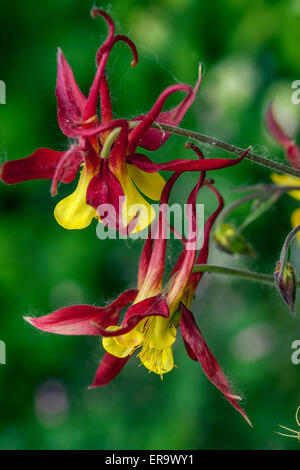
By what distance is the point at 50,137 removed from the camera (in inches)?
95.8

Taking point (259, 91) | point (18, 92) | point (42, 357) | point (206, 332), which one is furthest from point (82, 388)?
point (259, 91)

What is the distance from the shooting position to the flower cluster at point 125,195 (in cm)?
84

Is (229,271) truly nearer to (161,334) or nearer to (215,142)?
(161,334)

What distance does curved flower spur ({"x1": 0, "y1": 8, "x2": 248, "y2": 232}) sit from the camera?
0.83m

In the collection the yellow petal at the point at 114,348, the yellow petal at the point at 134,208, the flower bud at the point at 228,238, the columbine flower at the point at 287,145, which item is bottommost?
the yellow petal at the point at 114,348

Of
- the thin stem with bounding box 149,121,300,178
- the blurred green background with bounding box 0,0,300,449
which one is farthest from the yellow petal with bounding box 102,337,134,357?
the blurred green background with bounding box 0,0,300,449

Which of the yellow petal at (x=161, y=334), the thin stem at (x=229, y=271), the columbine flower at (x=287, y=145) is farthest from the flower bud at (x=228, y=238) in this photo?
the yellow petal at (x=161, y=334)

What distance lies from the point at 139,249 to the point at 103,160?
4.82 feet

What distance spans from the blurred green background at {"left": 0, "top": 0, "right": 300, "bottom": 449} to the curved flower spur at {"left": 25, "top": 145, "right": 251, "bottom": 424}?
4.10ft

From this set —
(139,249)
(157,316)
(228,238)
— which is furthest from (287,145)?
(139,249)

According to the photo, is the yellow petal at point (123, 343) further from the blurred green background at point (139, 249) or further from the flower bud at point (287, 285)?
the blurred green background at point (139, 249)

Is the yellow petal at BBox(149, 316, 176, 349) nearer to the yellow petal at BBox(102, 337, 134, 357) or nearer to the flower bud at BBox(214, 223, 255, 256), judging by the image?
the yellow petal at BBox(102, 337, 134, 357)
